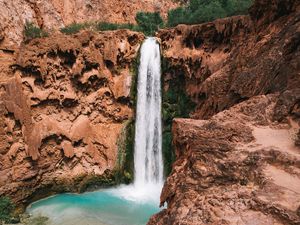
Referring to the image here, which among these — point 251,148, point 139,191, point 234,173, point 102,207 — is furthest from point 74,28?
point 234,173

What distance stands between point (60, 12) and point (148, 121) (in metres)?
14.5

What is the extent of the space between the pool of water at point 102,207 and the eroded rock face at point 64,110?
988 millimetres

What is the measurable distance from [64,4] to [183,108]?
16.5m

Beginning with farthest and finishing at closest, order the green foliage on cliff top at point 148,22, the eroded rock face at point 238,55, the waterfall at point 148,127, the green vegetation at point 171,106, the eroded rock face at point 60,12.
Answer: the green foliage on cliff top at point 148,22
the green vegetation at point 171,106
the waterfall at point 148,127
the eroded rock face at point 60,12
the eroded rock face at point 238,55

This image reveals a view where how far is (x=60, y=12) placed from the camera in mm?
28469

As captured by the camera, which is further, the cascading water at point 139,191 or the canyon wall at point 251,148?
the cascading water at point 139,191

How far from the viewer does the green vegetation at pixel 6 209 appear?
1588 centimetres

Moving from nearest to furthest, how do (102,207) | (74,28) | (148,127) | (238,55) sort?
(238,55) < (102,207) < (148,127) < (74,28)

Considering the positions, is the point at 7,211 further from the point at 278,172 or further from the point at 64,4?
the point at 64,4

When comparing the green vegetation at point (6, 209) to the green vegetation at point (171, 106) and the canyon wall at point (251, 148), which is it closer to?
the green vegetation at point (171, 106)

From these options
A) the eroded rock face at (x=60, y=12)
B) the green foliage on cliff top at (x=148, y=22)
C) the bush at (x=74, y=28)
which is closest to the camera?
the eroded rock face at (x=60, y=12)

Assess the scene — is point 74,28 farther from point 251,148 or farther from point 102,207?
point 251,148

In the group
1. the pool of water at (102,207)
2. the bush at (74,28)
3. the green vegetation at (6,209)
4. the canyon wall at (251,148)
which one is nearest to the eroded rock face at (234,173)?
the canyon wall at (251,148)

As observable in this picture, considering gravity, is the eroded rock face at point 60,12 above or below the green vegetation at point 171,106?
above
